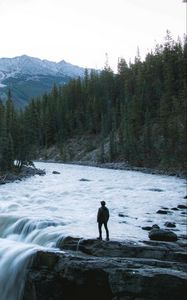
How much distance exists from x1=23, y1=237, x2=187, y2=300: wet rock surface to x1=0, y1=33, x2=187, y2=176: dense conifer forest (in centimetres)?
4813

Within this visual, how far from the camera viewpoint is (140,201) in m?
43.4

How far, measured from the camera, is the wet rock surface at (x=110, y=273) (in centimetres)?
1723

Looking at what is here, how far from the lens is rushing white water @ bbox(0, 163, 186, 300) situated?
21.7 m

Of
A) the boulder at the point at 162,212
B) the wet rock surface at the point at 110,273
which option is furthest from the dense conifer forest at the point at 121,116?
the wet rock surface at the point at 110,273

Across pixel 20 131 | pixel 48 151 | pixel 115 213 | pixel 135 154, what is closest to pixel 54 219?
pixel 115 213

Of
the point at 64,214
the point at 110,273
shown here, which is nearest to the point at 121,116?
the point at 64,214

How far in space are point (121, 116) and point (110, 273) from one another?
381 feet

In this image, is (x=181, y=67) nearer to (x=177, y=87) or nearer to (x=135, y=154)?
(x=177, y=87)

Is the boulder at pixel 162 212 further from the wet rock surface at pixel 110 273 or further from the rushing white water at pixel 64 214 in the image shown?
the wet rock surface at pixel 110 273

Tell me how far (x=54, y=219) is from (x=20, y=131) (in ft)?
156

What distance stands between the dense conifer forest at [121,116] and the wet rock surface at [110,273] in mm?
48131

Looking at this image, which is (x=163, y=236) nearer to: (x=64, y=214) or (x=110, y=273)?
(x=110, y=273)

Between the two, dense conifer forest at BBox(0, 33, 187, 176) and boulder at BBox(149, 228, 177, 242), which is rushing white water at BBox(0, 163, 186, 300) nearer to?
boulder at BBox(149, 228, 177, 242)

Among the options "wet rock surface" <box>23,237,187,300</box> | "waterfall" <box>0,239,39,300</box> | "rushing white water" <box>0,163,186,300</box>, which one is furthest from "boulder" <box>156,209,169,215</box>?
"waterfall" <box>0,239,39,300</box>
